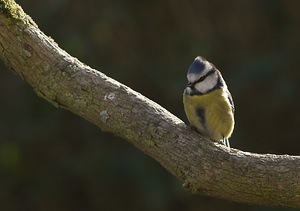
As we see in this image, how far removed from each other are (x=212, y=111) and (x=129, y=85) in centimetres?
193

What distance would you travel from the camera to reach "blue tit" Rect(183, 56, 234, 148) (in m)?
3.07

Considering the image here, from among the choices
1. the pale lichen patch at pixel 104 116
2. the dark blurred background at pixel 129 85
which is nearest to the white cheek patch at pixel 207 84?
the pale lichen patch at pixel 104 116

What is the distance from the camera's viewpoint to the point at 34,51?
9.20 feet

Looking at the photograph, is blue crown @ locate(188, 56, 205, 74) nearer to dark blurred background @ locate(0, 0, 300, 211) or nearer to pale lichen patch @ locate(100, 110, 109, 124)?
pale lichen patch @ locate(100, 110, 109, 124)

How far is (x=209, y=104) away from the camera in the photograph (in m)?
3.15

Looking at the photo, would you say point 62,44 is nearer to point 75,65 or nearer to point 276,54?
point 276,54

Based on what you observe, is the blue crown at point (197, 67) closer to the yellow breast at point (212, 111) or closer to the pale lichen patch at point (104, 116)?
the yellow breast at point (212, 111)

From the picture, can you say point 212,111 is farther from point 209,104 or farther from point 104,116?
point 104,116

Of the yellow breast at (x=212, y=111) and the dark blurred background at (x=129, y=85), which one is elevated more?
the dark blurred background at (x=129, y=85)

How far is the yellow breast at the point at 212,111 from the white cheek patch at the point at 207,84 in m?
0.03

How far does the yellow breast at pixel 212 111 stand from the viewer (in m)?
3.11

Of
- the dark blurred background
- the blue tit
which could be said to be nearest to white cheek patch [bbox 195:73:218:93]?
the blue tit

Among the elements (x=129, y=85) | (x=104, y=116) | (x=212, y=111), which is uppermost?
(x=129, y=85)

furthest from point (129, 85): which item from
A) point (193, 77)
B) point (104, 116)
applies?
point (104, 116)
